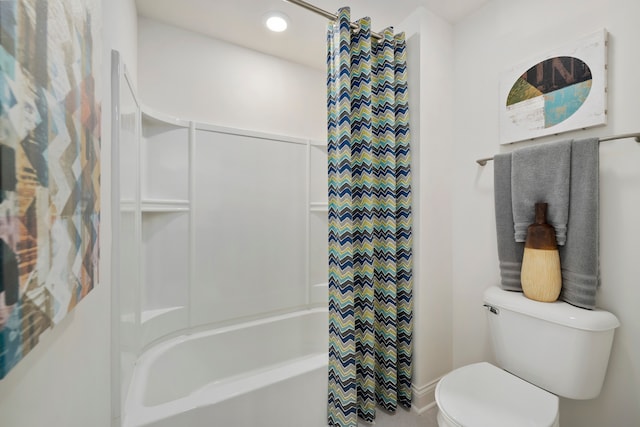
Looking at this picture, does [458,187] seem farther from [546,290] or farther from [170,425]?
[170,425]

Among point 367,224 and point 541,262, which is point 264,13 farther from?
point 541,262

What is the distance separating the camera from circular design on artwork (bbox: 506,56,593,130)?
47.4 inches

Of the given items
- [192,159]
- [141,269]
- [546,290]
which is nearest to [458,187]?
[546,290]

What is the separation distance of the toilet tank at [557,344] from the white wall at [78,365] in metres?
1.59

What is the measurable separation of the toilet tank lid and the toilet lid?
0.29 metres

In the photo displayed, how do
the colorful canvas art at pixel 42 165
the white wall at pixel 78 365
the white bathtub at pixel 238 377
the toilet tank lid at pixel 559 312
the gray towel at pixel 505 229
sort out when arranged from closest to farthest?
the colorful canvas art at pixel 42 165
the white wall at pixel 78 365
the toilet tank lid at pixel 559 312
the white bathtub at pixel 238 377
the gray towel at pixel 505 229

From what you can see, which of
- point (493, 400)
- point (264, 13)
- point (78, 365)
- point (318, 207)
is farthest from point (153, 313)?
point (264, 13)

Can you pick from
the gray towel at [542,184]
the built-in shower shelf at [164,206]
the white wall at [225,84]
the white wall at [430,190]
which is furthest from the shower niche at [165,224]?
the gray towel at [542,184]

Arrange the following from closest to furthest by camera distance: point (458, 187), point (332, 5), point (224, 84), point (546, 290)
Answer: point (546, 290), point (332, 5), point (458, 187), point (224, 84)

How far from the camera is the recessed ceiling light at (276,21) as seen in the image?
1665 millimetres

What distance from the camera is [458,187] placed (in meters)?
1.72

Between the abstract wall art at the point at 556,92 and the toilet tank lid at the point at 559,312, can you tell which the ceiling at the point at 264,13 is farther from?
the toilet tank lid at the point at 559,312

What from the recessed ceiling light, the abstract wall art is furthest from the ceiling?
the abstract wall art

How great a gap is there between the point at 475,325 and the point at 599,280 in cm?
66
